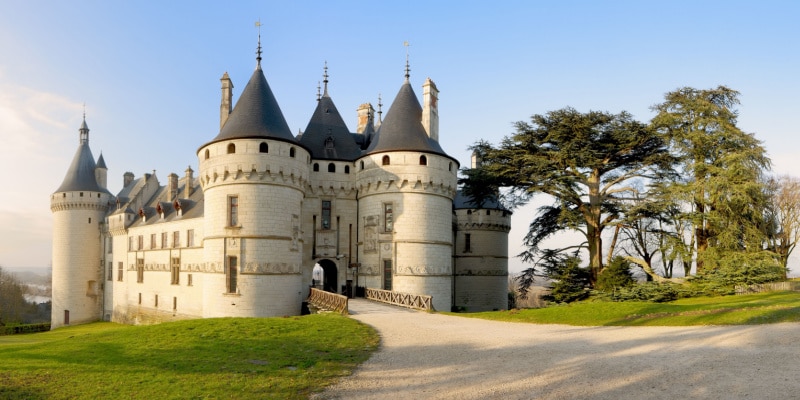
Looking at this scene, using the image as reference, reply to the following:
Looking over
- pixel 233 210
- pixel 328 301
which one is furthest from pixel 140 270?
pixel 328 301

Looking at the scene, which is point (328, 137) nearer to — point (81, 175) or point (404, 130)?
point (404, 130)

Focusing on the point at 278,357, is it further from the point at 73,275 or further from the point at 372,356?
the point at 73,275

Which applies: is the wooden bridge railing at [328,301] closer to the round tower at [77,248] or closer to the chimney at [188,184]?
the chimney at [188,184]

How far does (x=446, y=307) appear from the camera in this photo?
3212 cm

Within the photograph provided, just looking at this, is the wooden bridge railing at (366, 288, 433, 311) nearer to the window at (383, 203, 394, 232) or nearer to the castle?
the castle

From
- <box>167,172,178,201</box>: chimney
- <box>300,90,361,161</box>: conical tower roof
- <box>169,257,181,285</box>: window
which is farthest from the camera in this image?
<box>167,172,178,201</box>: chimney

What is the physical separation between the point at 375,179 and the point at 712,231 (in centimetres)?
2096

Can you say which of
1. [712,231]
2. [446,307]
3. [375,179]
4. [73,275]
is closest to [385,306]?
[446,307]

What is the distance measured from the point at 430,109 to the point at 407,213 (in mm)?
7355

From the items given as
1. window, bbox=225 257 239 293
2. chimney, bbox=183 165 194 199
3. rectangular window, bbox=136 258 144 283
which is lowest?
rectangular window, bbox=136 258 144 283

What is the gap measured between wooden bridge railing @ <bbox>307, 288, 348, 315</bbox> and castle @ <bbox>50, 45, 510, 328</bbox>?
1058 millimetres

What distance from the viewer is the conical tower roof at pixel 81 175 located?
5159 centimetres

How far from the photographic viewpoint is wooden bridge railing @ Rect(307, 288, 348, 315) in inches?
950

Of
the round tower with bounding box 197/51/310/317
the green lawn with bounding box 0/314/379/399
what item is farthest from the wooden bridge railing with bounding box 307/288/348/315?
the green lawn with bounding box 0/314/379/399
